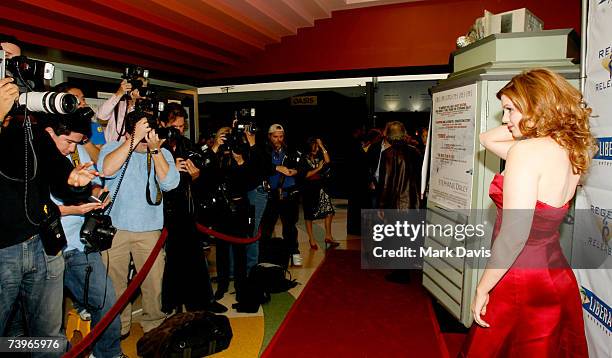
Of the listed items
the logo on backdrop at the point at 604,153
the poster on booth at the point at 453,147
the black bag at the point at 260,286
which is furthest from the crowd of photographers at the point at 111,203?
the logo on backdrop at the point at 604,153

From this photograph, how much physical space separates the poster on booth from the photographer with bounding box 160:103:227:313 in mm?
2122

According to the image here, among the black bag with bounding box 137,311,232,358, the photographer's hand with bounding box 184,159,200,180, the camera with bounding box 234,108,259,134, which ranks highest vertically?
the camera with bounding box 234,108,259,134

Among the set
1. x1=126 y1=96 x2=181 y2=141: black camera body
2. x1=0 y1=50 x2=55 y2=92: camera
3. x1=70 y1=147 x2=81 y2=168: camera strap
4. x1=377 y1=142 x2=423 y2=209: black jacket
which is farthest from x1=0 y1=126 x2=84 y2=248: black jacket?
x1=377 y1=142 x2=423 y2=209: black jacket

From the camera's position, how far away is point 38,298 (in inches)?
68.9

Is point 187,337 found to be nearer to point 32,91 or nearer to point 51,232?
point 51,232

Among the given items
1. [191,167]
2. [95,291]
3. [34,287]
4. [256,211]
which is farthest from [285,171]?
[34,287]

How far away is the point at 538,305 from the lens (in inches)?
60.1

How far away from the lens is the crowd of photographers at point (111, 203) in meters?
1.62

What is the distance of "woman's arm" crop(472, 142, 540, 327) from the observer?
141cm

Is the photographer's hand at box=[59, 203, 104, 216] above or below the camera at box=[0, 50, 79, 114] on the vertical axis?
below

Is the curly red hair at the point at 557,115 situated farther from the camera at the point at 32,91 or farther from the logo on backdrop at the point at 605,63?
the camera at the point at 32,91

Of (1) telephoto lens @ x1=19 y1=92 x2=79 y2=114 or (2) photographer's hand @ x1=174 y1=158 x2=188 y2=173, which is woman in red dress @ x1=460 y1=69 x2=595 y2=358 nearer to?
(1) telephoto lens @ x1=19 y1=92 x2=79 y2=114

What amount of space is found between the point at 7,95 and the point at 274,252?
9.93 feet

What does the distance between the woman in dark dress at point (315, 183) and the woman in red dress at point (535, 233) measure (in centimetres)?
355
